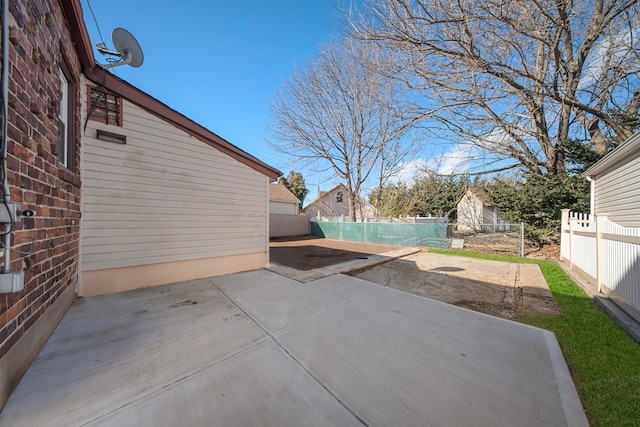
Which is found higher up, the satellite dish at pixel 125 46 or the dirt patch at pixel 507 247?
the satellite dish at pixel 125 46

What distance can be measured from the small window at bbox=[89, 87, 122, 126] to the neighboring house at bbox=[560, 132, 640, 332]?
807 cm

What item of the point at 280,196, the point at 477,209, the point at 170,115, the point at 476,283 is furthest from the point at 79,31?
the point at 477,209

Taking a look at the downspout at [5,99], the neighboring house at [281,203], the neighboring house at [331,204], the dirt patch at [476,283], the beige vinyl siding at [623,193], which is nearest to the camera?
the downspout at [5,99]

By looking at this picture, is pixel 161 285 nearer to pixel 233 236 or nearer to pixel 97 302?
pixel 97 302

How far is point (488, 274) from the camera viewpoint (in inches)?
235

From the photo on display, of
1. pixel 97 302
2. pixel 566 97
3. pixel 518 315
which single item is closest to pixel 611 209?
pixel 566 97

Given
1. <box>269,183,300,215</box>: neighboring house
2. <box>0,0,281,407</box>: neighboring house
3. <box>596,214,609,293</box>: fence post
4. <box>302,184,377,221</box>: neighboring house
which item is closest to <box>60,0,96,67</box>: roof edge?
<box>0,0,281,407</box>: neighboring house

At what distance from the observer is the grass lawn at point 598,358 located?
1.73 metres

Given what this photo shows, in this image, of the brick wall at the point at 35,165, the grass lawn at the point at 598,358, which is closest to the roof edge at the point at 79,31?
the brick wall at the point at 35,165

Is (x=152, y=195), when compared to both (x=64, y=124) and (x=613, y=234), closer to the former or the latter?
(x=64, y=124)

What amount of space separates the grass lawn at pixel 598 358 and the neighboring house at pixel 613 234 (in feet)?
1.12

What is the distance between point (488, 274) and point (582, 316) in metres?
2.62

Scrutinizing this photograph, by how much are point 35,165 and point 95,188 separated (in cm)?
223

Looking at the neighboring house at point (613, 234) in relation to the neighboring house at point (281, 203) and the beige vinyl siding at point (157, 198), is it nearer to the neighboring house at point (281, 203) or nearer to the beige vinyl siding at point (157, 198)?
the beige vinyl siding at point (157, 198)
